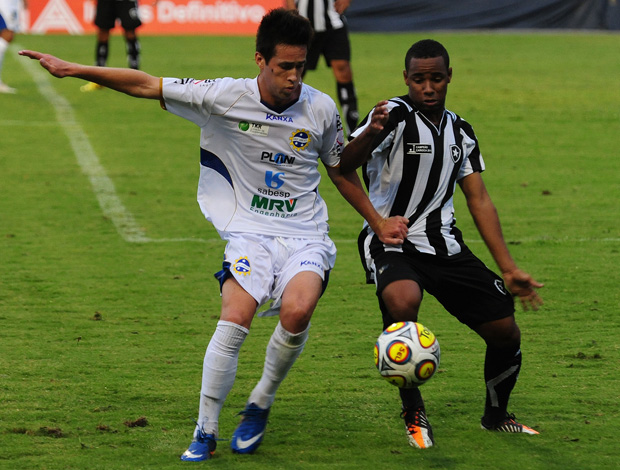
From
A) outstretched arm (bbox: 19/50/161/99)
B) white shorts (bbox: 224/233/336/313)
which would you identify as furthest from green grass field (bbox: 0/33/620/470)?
outstretched arm (bbox: 19/50/161/99)

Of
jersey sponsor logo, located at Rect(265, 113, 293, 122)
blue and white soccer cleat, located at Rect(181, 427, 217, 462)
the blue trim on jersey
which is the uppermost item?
jersey sponsor logo, located at Rect(265, 113, 293, 122)

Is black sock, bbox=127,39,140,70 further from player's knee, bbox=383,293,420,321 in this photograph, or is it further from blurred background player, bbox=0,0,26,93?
player's knee, bbox=383,293,420,321

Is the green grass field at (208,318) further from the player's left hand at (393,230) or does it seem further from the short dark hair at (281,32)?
the short dark hair at (281,32)

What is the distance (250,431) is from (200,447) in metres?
0.24

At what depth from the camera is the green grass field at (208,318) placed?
4520mm

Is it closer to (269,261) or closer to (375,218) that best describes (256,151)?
(269,261)

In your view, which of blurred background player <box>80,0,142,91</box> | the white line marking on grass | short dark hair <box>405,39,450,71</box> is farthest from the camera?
blurred background player <box>80,0,142,91</box>

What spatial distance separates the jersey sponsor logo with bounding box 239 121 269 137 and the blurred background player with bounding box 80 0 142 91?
38.5 ft

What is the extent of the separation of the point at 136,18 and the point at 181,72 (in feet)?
6.00

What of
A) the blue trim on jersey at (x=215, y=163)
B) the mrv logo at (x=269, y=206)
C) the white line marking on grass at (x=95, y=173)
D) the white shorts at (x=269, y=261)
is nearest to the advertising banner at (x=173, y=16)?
the white line marking on grass at (x=95, y=173)

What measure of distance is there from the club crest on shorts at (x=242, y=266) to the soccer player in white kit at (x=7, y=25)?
12149mm

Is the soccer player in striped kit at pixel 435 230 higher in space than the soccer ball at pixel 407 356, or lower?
higher

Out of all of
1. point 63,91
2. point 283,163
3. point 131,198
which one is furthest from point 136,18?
point 283,163

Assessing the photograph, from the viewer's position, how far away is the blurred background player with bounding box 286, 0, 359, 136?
11547 mm
